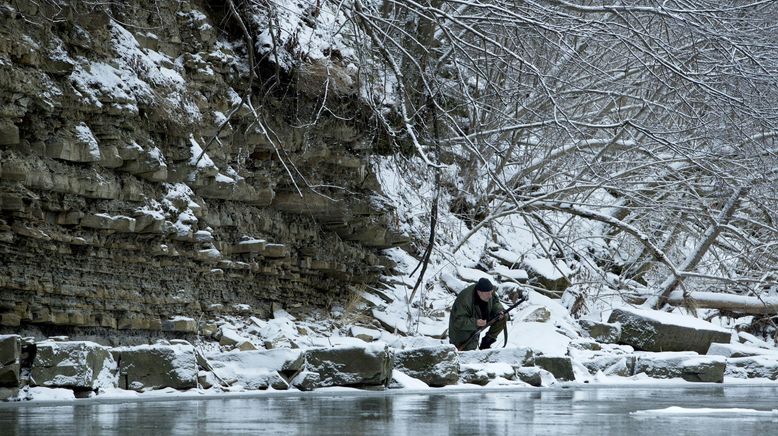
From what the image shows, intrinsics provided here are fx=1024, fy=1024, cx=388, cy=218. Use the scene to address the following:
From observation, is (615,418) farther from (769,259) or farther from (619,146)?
(769,259)

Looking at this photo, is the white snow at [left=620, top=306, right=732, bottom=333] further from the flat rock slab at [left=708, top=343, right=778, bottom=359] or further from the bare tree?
the bare tree

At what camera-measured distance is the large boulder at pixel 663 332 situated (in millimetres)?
14500

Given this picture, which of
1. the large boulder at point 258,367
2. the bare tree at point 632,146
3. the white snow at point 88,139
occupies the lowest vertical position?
the large boulder at point 258,367

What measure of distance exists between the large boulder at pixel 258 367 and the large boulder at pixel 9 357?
1.96 m

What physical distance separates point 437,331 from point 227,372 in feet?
18.9

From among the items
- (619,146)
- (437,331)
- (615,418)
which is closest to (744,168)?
(619,146)

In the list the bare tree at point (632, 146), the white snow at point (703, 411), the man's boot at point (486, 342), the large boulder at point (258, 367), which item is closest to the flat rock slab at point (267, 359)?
the large boulder at point (258, 367)

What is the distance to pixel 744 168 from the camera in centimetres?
1703

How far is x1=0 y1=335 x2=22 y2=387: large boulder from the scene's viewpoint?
7.29m

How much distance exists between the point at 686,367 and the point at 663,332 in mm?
2623

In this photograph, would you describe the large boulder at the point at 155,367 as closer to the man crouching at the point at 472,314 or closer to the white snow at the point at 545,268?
the man crouching at the point at 472,314

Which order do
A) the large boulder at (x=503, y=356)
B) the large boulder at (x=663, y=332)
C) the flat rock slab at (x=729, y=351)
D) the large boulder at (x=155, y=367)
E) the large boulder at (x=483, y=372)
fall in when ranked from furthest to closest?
the large boulder at (x=663, y=332) → the flat rock slab at (x=729, y=351) → the large boulder at (x=503, y=356) → the large boulder at (x=483, y=372) → the large boulder at (x=155, y=367)

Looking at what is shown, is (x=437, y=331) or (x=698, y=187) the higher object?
(x=698, y=187)

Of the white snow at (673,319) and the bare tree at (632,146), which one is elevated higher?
the bare tree at (632,146)
